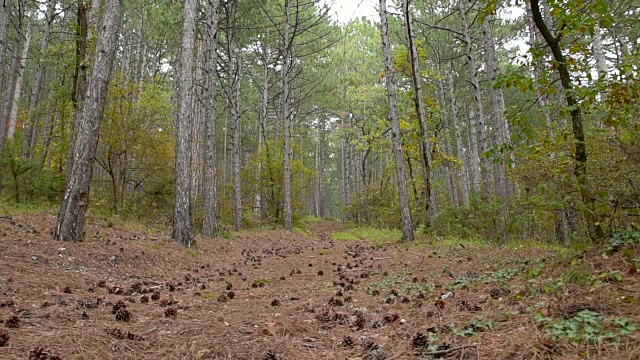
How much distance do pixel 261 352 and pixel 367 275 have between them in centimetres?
341

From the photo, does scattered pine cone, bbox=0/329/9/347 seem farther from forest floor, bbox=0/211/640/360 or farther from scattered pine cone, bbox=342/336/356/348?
scattered pine cone, bbox=342/336/356/348

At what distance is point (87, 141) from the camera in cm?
632

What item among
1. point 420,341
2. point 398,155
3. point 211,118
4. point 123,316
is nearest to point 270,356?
point 420,341

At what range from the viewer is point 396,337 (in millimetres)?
2605

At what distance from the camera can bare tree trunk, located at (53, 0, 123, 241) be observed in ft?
20.2

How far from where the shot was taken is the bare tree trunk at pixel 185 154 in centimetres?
880

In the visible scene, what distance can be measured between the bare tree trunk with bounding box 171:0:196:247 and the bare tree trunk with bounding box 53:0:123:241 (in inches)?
93.8

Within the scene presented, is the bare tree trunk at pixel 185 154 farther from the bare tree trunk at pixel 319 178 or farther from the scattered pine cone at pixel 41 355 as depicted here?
the bare tree trunk at pixel 319 178

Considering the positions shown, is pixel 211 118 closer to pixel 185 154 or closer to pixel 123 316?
pixel 185 154

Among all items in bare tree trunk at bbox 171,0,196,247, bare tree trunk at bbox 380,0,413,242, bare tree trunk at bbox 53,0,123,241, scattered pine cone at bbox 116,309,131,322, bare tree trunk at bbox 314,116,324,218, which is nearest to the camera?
scattered pine cone at bbox 116,309,131,322

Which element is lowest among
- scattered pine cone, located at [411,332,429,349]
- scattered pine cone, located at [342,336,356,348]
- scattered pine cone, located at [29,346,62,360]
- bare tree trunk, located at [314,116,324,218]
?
scattered pine cone, located at [342,336,356,348]

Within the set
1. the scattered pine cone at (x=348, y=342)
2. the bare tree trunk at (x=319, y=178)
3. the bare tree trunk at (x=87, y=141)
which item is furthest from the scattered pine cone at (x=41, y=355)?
the bare tree trunk at (x=319, y=178)

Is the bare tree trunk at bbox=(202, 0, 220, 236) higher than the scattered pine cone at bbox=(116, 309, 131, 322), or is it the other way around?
the bare tree trunk at bbox=(202, 0, 220, 236)

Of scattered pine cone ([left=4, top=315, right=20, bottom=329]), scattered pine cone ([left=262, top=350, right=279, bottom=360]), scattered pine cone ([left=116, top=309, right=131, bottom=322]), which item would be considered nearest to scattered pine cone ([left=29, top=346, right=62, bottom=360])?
scattered pine cone ([left=4, top=315, right=20, bottom=329])
